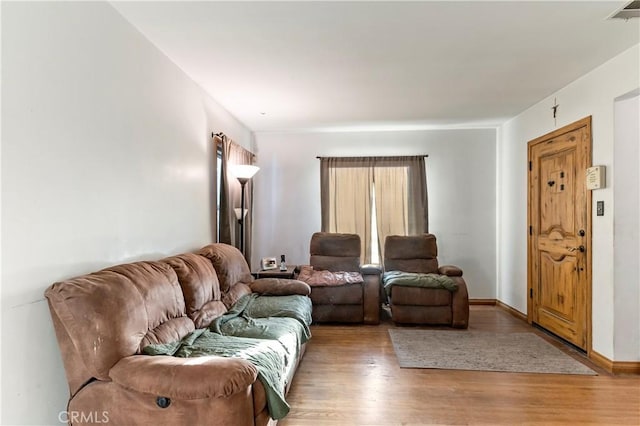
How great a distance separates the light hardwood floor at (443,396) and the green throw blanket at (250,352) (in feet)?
1.60

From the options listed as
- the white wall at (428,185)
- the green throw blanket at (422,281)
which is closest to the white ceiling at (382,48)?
the white wall at (428,185)

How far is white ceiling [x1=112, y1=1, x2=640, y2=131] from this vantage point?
205 centimetres

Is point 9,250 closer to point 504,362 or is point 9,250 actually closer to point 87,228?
point 87,228

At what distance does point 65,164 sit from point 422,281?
11.3 ft

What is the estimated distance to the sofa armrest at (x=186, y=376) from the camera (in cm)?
139

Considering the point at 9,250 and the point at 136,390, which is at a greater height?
the point at 9,250

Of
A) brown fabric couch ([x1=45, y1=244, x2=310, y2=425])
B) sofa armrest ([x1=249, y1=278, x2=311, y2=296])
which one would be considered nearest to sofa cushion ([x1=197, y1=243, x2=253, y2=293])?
sofa armrest ([x1=249, y1=278, x2=311, y2=296])

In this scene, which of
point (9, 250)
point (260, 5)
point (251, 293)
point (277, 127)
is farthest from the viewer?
point (277, 127)

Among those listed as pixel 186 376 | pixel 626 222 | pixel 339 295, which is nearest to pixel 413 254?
pixel 339 295

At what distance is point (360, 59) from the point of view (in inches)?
105

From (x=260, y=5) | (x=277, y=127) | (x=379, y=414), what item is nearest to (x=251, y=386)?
(x=379, y=414)

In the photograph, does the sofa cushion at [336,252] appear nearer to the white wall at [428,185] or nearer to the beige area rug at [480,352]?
the white wall at [428,185]

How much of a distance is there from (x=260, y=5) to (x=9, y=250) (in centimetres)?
170

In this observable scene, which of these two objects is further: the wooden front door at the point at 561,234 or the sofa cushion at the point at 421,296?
the sofa cushion at the point at 421,296
